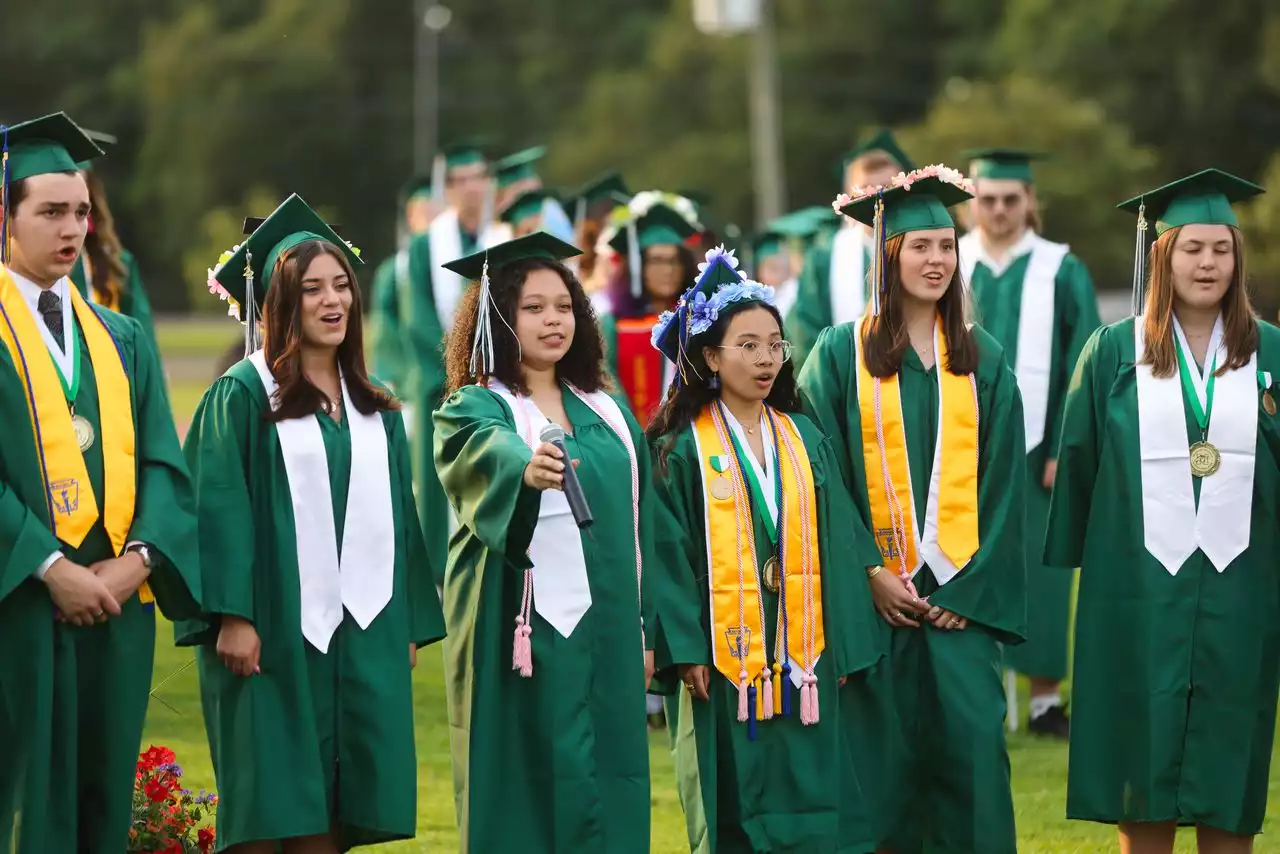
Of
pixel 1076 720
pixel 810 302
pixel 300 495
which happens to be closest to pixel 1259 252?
pixel 810 302

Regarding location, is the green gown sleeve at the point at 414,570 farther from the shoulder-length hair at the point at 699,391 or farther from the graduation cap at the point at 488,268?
the shoulder-length hair at the point at 699,391

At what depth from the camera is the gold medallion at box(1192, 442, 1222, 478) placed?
6.52m

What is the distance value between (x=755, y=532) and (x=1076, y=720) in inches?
49.4

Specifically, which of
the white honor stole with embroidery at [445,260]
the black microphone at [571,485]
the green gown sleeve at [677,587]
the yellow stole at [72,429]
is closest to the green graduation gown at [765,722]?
the green gown sleeve at [677,587]

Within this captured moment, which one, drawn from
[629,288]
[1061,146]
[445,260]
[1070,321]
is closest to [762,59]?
[1061,146]

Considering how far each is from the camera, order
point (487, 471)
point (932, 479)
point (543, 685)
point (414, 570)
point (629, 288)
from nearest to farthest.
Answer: point (487, 471) < point (543, 685) < point (414, 570) < point (932, 479) < point (629, 288)

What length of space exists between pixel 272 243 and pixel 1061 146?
26.1 metres

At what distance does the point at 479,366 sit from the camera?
20.1 feet

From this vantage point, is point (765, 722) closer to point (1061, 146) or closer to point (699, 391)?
point (699, 391)

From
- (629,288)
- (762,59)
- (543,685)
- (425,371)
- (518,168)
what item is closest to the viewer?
(543,685)

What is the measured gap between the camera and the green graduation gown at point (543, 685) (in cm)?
588

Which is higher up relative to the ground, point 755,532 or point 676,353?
point 676,353

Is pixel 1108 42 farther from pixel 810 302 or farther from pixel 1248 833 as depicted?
pixel 1248 833

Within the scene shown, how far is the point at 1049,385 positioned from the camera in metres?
9.19
